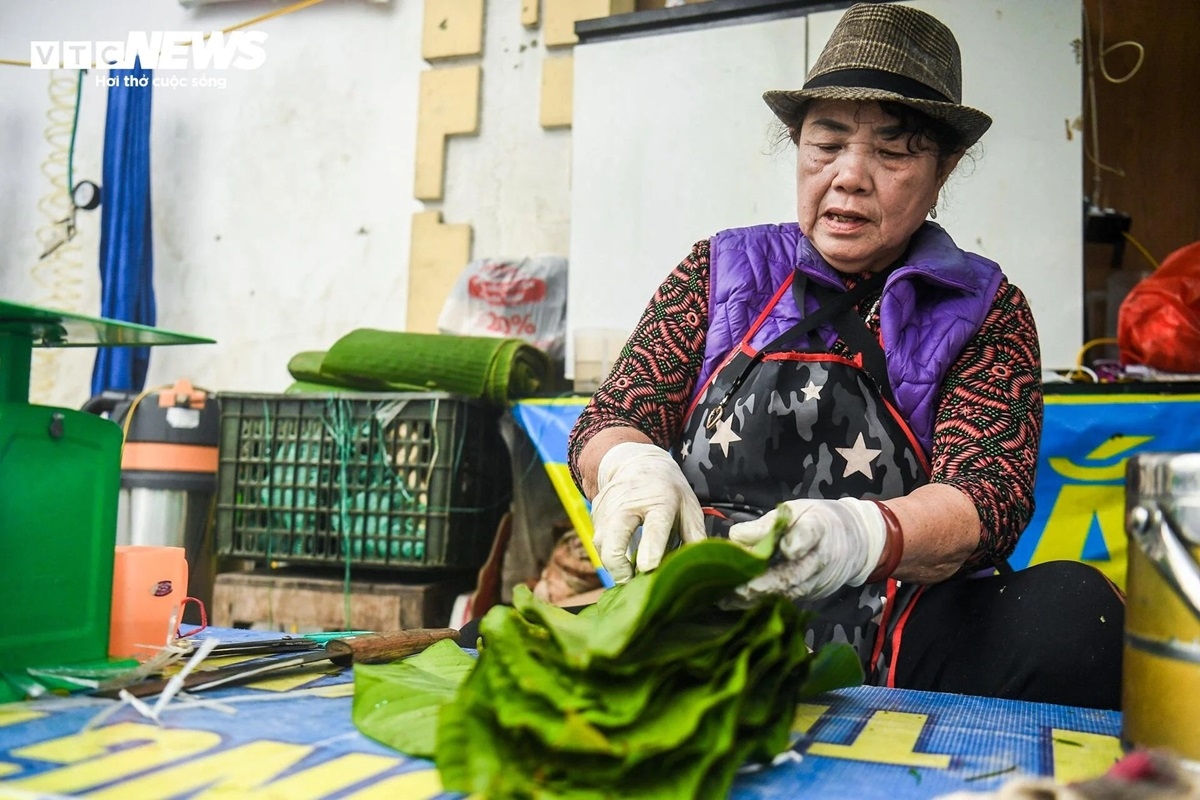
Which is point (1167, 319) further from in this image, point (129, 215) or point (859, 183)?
point (129, 215)

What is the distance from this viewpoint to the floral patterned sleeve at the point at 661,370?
1501mm

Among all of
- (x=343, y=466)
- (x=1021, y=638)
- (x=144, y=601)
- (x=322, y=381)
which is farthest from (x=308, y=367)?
(x=1021, y=638)

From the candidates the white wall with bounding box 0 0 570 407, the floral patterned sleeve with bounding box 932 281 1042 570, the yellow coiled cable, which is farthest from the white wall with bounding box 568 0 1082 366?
the yellow coiled cable

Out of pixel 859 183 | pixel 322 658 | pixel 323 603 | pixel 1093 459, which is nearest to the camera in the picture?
pixel 322 658

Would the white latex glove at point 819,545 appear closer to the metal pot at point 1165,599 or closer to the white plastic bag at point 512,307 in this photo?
the metal pot at point 1165,599

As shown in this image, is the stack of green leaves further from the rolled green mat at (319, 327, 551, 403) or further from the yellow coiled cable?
the yellow coiled cable

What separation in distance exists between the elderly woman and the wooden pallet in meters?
1.26

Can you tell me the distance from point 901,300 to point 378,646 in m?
0.93

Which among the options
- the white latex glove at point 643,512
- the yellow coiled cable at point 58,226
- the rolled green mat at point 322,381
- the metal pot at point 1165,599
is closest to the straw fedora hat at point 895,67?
the white latex glove at point 643,512

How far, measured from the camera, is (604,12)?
11.0 ft

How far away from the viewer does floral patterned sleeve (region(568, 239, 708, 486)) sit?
150cm

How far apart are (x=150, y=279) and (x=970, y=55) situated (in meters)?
Answer: 3.23

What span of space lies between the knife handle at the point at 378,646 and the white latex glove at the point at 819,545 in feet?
1.43

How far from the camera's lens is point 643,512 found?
111 centimetres
